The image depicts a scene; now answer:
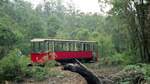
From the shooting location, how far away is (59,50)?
2553 cm

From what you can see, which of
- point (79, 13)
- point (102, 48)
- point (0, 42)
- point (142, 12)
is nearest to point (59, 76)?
point (142, 12)

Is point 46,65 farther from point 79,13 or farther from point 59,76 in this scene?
point 79,13

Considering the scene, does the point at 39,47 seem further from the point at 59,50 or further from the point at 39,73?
the point at 39,73

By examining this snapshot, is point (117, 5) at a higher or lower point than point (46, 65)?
higher

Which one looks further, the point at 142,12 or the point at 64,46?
the point at 64,46

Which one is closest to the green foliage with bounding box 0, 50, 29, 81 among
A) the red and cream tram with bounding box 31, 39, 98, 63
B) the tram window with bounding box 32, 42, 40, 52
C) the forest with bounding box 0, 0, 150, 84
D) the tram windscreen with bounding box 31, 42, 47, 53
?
the forest with bounding box 0, 0, 150, 84

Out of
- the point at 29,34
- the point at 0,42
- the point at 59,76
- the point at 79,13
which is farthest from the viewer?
the point at 79,13

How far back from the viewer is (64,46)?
2648 centimetres

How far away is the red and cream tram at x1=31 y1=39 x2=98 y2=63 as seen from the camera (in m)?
24.2

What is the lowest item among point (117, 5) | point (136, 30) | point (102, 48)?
point (102, 48)

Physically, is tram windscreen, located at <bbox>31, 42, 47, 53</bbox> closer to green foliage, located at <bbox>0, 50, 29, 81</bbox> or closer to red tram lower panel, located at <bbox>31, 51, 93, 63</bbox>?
red tram lower panel, located at <bbox>31, 51, 93, 63</bbox>

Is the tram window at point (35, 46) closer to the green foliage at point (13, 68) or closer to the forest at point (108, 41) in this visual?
the forest at point (108, 41)

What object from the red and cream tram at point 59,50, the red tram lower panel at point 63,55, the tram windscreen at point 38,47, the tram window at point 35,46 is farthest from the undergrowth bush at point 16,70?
the tram window at point 35,46

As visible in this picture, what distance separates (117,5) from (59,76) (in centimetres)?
944
